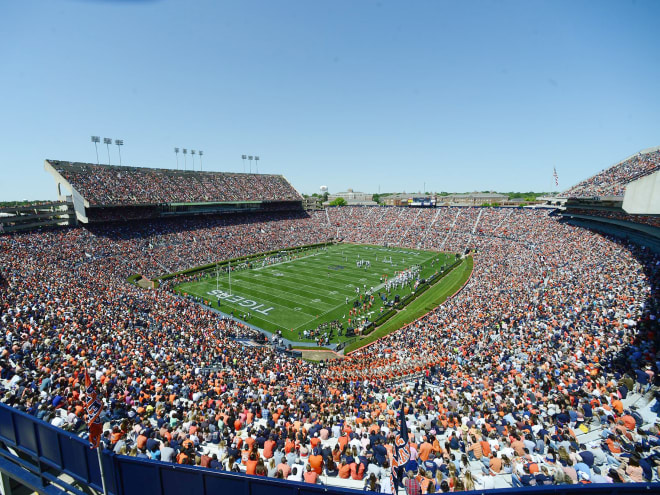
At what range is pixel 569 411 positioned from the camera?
9883 millimetres

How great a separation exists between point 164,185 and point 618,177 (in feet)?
210

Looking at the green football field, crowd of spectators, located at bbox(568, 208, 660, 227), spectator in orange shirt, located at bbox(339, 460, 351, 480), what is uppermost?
crowd of spectators, located at bbox(568, 208, 660, 227)

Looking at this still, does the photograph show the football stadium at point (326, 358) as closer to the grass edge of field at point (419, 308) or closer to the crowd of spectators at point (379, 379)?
the crowd of spectators at point (379, 379)

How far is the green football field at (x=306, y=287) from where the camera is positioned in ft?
93.4

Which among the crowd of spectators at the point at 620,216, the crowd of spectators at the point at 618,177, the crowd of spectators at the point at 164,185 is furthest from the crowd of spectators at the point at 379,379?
the crowd of spectators at the point at 164,185

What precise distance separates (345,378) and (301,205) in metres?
64.2

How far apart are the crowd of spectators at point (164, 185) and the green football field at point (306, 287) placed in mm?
19757

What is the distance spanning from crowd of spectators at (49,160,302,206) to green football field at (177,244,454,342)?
19757 millimetres

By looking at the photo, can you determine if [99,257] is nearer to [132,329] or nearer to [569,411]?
[132,329]

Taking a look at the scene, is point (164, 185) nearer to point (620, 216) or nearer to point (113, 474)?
point (113, 474)

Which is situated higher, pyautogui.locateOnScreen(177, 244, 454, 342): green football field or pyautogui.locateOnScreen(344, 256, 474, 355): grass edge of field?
pyautogui.locateOnScreen(177, 244, 454, 342): green football field

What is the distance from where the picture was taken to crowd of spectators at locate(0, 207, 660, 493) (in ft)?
25.3

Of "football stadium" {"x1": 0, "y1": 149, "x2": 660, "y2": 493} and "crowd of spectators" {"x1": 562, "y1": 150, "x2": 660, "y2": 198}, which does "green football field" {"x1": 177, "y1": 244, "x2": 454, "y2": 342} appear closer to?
"football stadium" {"x1": 0, "y1": 149, "x2": 660, "y2": 493}

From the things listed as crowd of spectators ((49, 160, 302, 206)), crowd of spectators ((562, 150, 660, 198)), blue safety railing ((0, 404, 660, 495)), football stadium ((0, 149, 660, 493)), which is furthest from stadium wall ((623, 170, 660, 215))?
crowd of spectators ((49, 160, 302, 206))
